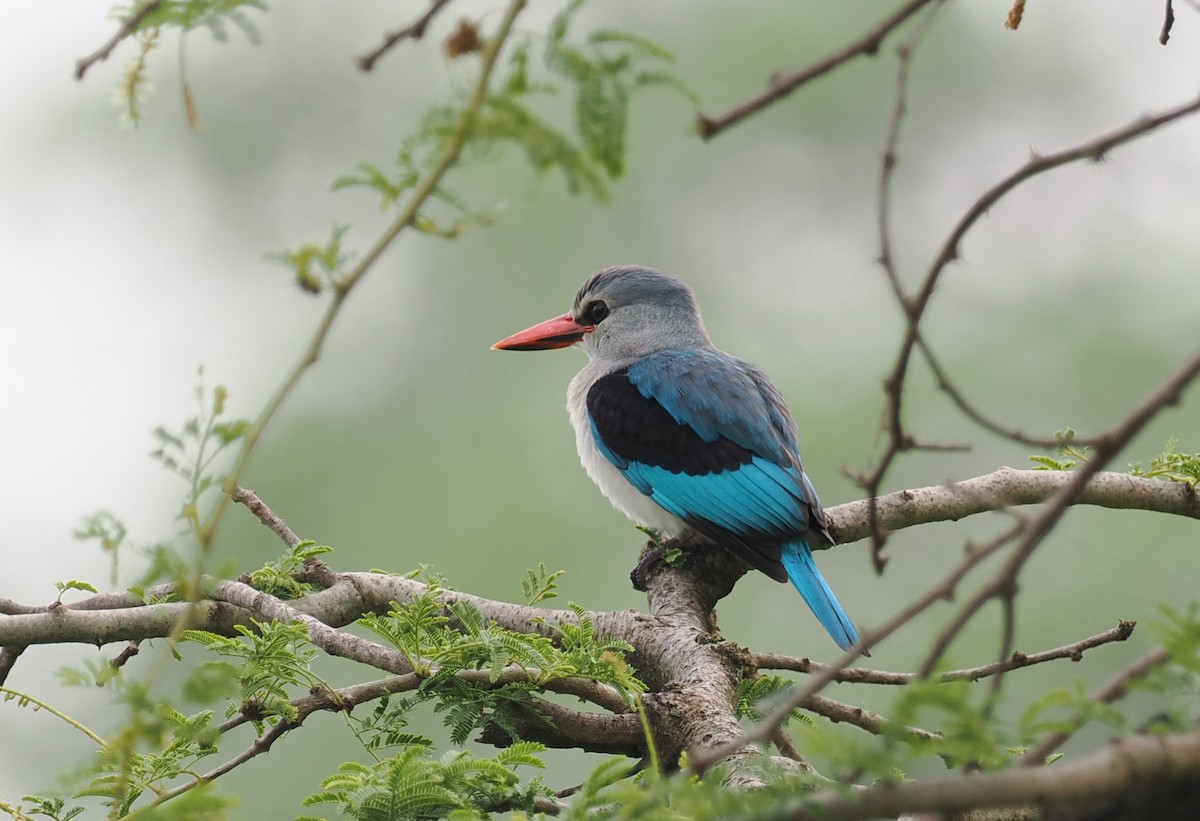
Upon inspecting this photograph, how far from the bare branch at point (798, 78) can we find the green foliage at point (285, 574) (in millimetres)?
1750

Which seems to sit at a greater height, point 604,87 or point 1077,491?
point 604,87

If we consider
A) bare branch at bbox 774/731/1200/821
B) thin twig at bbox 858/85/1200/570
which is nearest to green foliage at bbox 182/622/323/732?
thin twig at bbox 858/85/1200/570

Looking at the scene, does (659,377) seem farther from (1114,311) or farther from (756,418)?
(1114,311)

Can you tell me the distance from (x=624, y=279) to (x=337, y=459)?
366 centimetres

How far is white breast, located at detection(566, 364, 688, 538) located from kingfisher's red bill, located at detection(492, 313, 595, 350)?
0.56 ft

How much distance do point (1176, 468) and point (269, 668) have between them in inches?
86.6

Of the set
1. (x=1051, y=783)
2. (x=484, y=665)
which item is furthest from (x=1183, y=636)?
(x=484, y=665)

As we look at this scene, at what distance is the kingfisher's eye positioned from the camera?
179 inches

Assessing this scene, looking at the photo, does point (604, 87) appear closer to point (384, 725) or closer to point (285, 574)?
point (384, 725)

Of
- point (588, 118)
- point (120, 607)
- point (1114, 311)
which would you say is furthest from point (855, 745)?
point (1114, 311)

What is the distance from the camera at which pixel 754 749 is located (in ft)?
6.10

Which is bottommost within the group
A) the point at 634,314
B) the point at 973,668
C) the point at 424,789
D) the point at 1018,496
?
the point at 424,789

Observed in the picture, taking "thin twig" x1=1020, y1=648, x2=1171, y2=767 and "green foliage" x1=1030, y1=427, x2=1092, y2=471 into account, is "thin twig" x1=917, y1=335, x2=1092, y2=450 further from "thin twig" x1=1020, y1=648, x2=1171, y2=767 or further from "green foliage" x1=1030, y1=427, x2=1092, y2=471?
"green foliage" x1=1030, y1=427, x2=1092, y2=471

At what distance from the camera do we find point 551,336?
4.59 meters
